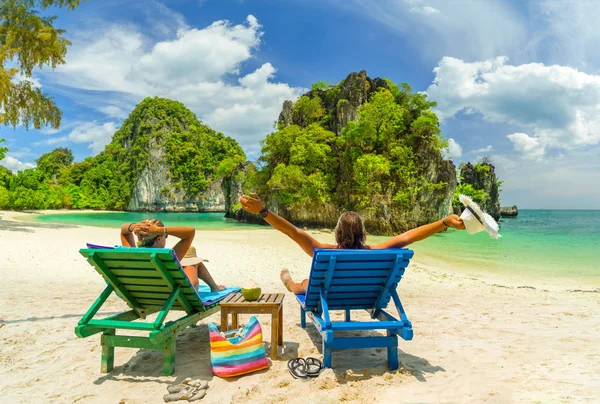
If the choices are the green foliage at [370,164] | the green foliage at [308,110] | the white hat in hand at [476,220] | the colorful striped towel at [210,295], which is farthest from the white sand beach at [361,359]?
the green foliage at [308,110]

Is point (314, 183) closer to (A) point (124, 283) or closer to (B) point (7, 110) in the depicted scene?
(B) point (7, 110)

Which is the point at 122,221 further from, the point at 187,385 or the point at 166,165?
the point at 166,165

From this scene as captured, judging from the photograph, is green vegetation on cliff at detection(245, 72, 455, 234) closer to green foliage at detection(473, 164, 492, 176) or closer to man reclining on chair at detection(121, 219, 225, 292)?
man reclining on chair at detection(121, 219, 225, 292)

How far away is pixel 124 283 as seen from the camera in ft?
11.5

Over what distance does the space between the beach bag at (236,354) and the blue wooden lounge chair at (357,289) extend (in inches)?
23.8

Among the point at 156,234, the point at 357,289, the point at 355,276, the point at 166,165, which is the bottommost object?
the point at 357,289

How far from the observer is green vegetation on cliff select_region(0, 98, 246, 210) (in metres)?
84.9

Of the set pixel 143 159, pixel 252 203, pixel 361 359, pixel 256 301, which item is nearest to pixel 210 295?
pixel 256 301

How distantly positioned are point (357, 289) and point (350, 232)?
0.57 m

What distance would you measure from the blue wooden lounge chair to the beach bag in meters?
0.60

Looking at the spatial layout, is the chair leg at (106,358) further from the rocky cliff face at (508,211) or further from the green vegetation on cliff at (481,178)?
the rocky cliff face at (508,211)

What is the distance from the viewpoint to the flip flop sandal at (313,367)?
3216 mm

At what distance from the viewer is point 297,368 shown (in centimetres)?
337

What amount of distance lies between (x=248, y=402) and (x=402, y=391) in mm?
1255
